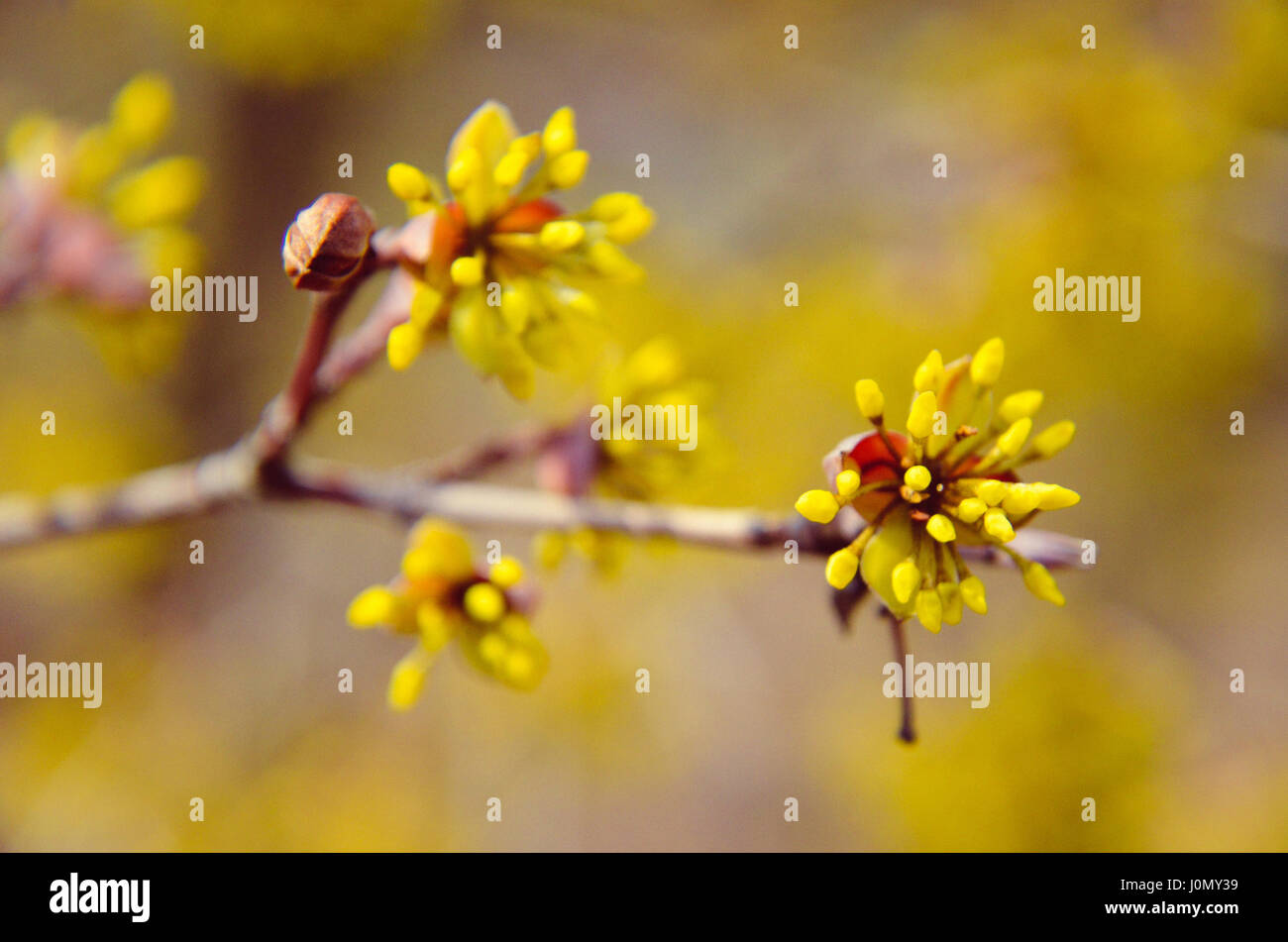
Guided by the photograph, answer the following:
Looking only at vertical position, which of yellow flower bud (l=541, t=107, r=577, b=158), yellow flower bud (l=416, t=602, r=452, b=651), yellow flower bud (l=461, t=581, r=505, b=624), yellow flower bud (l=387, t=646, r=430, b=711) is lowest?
yellow flower bud (l=387, t=646, r=430, b=711)

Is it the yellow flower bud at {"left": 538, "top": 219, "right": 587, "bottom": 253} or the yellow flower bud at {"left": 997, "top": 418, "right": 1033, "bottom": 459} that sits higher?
the yellow flower bud at {"left": 538, "top": 219, "right": 587, "bottom": 253}

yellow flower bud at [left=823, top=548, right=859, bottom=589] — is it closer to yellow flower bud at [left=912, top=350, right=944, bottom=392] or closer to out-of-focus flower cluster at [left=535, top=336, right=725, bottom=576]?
yellow flower bud at [left=912, top=350, right=944, bottom=392]

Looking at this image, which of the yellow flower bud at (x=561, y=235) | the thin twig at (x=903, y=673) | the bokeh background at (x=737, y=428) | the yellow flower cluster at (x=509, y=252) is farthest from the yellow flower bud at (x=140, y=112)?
the thin twig at (x=903, y=673)

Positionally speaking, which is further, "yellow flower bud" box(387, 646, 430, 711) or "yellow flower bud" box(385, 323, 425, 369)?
"yellow flower bud" box(387, 646, 430, 711)

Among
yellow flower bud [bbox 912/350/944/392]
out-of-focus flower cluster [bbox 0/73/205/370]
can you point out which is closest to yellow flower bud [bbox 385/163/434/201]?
yellow flower bud [bbox 912/350/944/392]

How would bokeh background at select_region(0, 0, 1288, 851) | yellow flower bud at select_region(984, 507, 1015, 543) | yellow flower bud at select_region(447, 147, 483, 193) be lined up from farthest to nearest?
bokeh background at select_region(0, 0, 1288, 851) → yellow flower bud at select_region(447, 147, 483, 193) → yellow flower bud at select_region(984, 507, 1015, 543)

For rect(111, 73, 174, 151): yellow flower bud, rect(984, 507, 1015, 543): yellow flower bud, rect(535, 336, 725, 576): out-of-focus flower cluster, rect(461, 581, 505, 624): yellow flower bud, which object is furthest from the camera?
rect(111, 73, 174, 151): yellow flower bud

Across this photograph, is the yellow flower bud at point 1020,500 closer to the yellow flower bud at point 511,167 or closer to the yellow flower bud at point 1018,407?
the yellow flower bud at point 1018,407

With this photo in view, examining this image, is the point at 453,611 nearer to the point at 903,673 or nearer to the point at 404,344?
the point at 404,344
